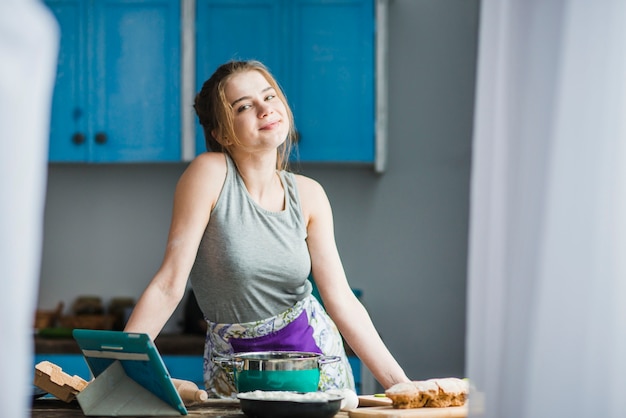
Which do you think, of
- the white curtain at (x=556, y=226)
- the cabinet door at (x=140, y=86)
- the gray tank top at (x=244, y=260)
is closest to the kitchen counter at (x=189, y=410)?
the gray tank top at (x=244, y=260)

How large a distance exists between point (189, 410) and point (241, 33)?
107 inches

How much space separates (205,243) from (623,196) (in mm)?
1154

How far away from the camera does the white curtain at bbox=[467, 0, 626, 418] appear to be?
1.26 meters

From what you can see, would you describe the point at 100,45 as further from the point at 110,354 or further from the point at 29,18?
the point at 29,18

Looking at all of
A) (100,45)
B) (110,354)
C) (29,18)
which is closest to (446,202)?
(100,45)

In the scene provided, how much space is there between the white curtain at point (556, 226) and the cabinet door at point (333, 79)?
280cm

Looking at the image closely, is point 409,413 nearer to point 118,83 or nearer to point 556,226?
point 556,226

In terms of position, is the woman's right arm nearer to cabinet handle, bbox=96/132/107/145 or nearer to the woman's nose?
the woman's nose

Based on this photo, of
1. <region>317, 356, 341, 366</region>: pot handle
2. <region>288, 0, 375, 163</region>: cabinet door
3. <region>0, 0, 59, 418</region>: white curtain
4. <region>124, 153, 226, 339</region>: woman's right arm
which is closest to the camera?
<region>0, 0, 59, 418</region>: white curtain

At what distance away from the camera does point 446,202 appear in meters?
4.50

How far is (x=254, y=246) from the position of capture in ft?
7.13

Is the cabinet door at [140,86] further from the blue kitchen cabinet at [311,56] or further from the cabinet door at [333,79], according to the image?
the cabinet door at [333,79]

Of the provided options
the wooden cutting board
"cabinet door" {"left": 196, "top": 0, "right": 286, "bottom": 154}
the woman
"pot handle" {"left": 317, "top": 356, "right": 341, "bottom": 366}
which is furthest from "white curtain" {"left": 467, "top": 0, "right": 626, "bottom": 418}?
"cabinet door" {"left": 196, "top": 0, "right": 286, "bottom": 154}

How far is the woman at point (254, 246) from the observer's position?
212 centimetres
